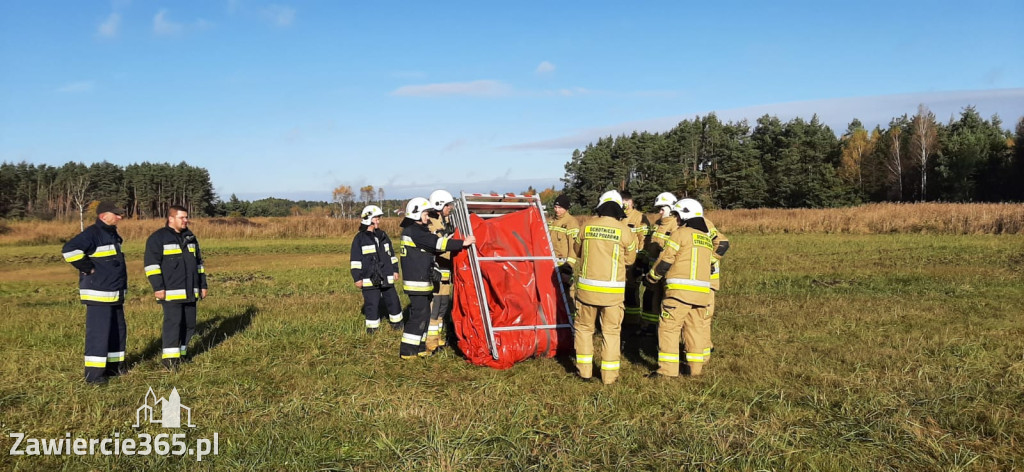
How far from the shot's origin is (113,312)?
7.54 metres

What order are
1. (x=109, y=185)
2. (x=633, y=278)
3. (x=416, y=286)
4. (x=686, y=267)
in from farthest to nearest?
(x=109, y=185) → (x=633, y=278) → (x=416, y=286) → (x=686, y=267)

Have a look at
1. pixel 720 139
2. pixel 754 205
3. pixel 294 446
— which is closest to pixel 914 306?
pixel 294 446

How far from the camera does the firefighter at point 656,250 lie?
29.0 feet

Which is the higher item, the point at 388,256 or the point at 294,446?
the point at 388,256

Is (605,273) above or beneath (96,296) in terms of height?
above

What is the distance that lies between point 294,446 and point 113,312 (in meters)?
3.83

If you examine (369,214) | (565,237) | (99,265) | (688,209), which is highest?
(688,209)

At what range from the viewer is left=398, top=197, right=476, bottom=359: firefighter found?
27.6ft

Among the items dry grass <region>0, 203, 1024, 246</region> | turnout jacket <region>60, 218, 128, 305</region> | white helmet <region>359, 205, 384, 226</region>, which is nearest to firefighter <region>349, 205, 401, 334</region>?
white helmet <region>359, 205, 384, 226</region>

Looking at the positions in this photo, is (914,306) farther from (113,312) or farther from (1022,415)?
(113,312)

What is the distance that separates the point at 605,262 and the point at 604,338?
0.87m

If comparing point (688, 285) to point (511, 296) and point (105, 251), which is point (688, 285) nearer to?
point (511, 296)

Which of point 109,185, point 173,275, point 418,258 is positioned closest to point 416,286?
point 418,258

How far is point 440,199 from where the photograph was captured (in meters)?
9.45
